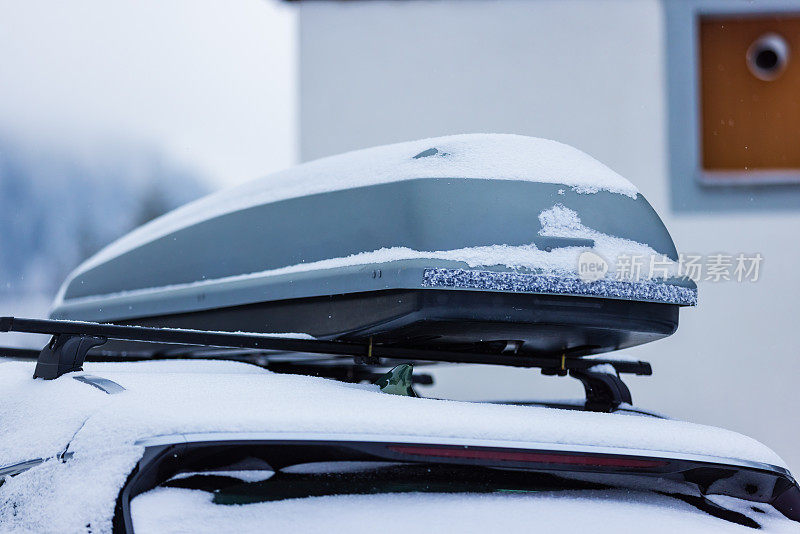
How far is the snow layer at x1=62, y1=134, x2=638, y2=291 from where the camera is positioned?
7.96 feet

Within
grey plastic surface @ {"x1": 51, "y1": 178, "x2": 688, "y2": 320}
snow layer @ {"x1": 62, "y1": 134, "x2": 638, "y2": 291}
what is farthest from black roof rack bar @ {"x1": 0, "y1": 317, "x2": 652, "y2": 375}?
snow layer @ {"x1": 62, "y1": 134, "x2": 638, "y2": 291}

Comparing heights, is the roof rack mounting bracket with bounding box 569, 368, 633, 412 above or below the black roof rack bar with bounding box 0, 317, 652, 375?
below

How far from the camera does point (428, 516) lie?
1692 millimetres

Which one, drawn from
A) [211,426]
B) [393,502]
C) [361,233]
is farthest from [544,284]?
[211,426]

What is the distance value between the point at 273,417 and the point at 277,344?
683 mm

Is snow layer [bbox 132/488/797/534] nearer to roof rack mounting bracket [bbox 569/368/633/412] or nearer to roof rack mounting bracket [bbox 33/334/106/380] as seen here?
roof rack mounting bracket [bbox 33/334/106/380]

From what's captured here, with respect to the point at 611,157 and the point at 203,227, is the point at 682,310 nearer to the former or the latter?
the point at 611,157

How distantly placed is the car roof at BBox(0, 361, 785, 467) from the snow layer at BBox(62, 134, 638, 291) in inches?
24.1

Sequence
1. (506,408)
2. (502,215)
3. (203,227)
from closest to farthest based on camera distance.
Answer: (506,408), (502,215), (203,227)

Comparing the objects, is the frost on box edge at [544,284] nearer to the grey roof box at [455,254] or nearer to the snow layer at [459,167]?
the grey roof box at [455,254]

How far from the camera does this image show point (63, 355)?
6.84ft

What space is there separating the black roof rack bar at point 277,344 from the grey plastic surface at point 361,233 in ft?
0.57

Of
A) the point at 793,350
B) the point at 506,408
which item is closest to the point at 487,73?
the point at 793,350

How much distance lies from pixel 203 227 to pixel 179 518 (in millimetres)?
1601
